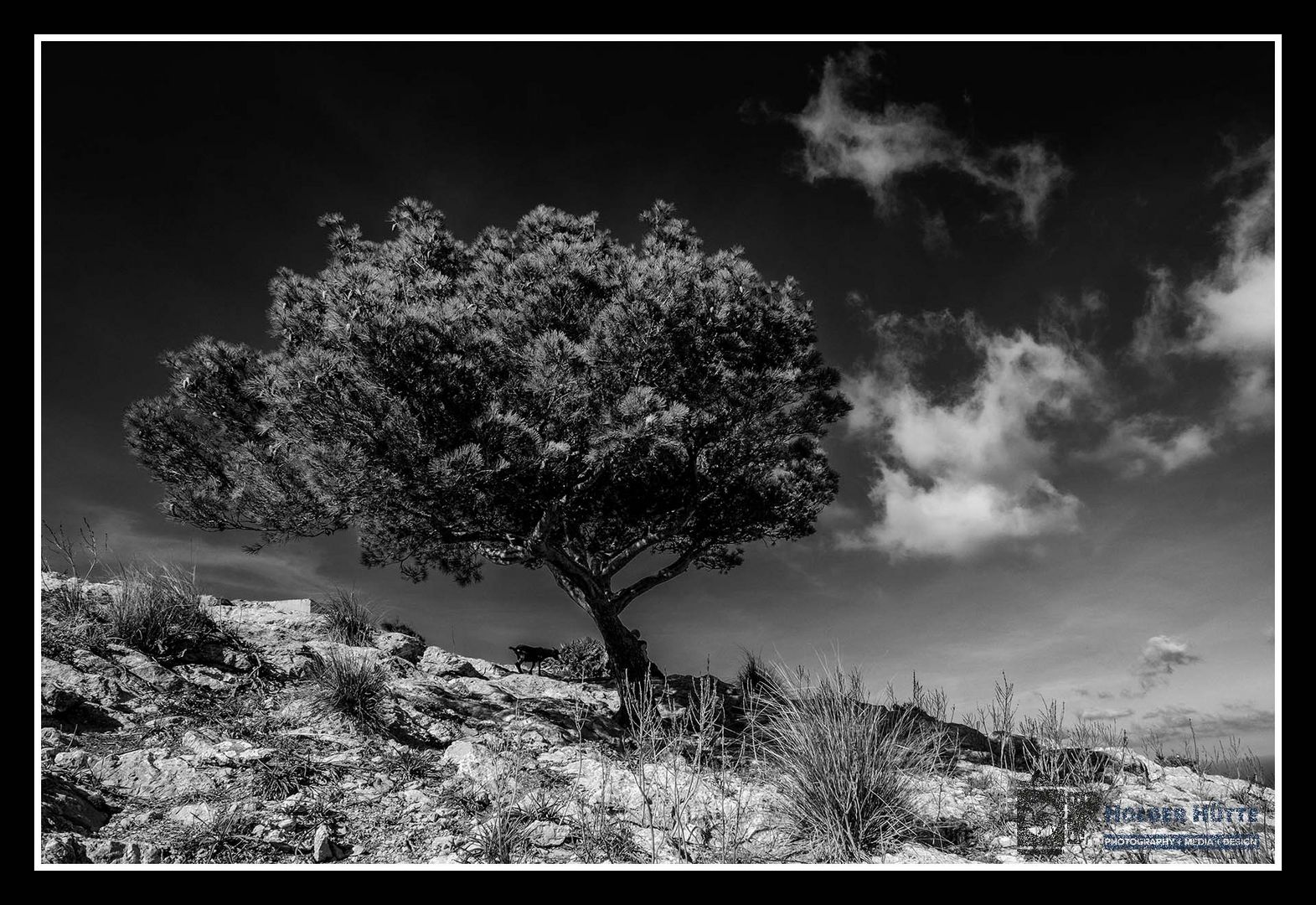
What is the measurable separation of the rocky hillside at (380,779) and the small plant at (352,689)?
0.07ft

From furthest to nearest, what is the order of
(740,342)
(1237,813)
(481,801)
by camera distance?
(740,342), (1237,813), (481,801)

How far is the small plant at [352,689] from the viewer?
240 inches

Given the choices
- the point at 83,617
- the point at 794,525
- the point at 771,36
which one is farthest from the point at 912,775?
the point at 83,617

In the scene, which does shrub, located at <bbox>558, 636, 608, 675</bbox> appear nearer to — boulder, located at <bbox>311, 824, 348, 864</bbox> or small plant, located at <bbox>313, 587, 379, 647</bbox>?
small plant, located at <bbox>313, 587, 379, 647</bbox>

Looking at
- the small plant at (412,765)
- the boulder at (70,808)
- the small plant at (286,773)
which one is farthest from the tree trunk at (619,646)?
the boulder at (70,808)

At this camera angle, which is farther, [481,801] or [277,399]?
[277,399]

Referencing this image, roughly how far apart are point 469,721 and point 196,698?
8.15ft

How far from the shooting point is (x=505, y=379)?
7.03m

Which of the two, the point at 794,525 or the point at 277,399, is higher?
the point at 277,399

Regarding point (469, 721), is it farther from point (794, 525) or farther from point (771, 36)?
point (771, 36)

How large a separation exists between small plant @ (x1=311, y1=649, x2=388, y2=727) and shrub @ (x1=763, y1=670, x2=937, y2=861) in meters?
3.93

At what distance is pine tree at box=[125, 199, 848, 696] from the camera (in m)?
6.39

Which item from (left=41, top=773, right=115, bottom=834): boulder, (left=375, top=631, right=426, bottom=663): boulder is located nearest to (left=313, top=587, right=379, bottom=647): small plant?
(left=375, top=631, right=426, bottom=663): boulder

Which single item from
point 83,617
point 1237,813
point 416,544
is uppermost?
point 416,544
